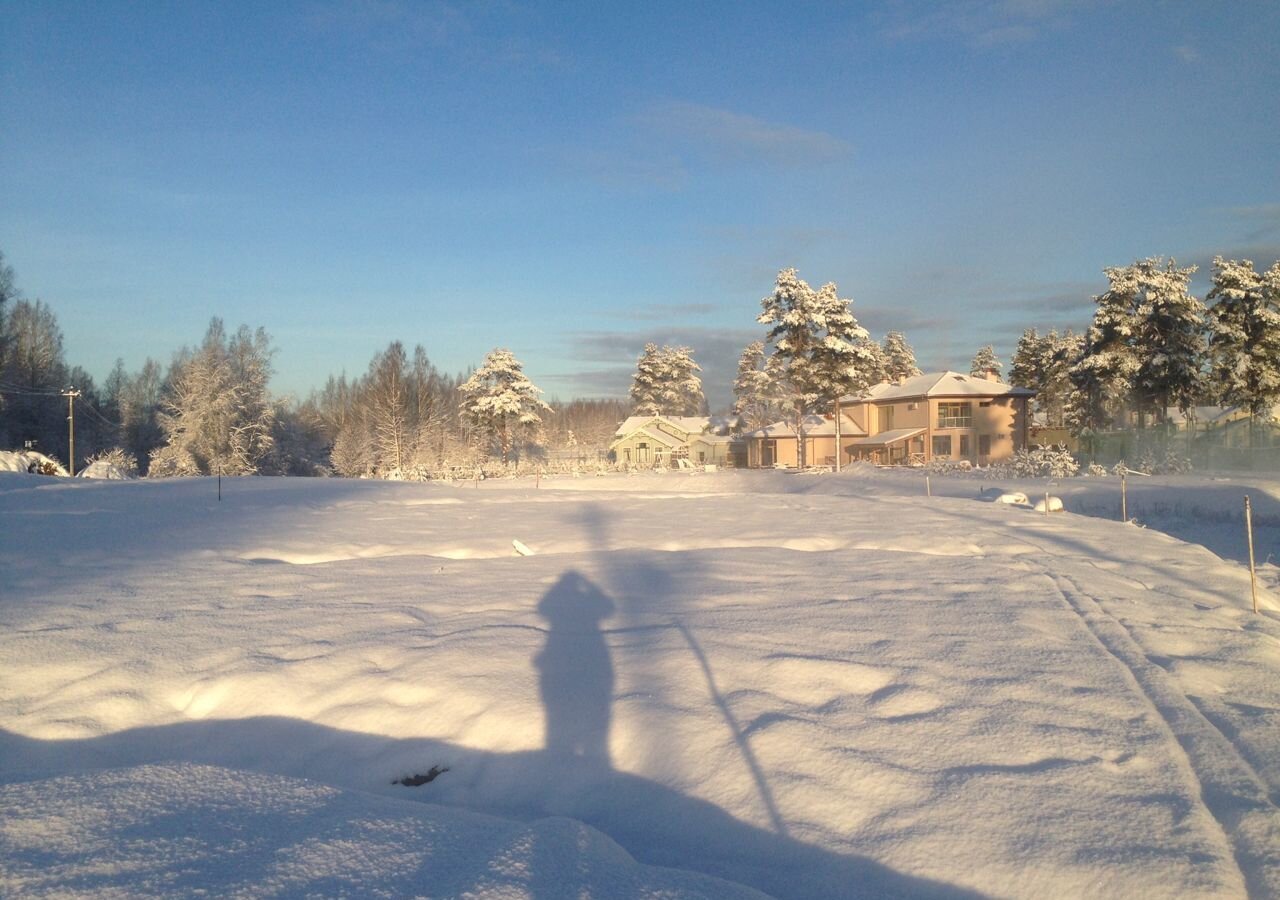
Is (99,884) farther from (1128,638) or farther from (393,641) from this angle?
(1128,638)

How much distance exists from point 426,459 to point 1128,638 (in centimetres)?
4983

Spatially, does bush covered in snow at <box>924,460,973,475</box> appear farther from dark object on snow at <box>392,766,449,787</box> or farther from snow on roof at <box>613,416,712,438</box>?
dark object on snow at <box>392,766,449,787</box>

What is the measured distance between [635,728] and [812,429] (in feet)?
177

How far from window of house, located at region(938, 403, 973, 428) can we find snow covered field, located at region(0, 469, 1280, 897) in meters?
42.7

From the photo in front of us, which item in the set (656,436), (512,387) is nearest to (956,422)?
(656,436)

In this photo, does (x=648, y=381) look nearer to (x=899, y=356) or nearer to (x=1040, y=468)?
(x=899, y=356)

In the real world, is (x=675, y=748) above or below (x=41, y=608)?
below

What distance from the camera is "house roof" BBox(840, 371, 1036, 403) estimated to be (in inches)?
2025

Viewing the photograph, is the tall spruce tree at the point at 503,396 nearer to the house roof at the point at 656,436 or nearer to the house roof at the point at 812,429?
the house roof at the point at 656,436

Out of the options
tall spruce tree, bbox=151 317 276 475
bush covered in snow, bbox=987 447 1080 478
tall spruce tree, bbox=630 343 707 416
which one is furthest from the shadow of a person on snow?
Answer: tall spruce tree, bbox=630 343 707 416

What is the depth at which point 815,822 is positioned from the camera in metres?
4.40

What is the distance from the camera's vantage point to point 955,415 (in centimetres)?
5209

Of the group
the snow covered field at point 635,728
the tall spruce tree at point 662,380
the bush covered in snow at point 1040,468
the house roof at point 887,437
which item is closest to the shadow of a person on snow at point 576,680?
the snow covered field at point 635,728

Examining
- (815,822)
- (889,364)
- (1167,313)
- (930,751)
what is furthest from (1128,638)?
(889,364)
